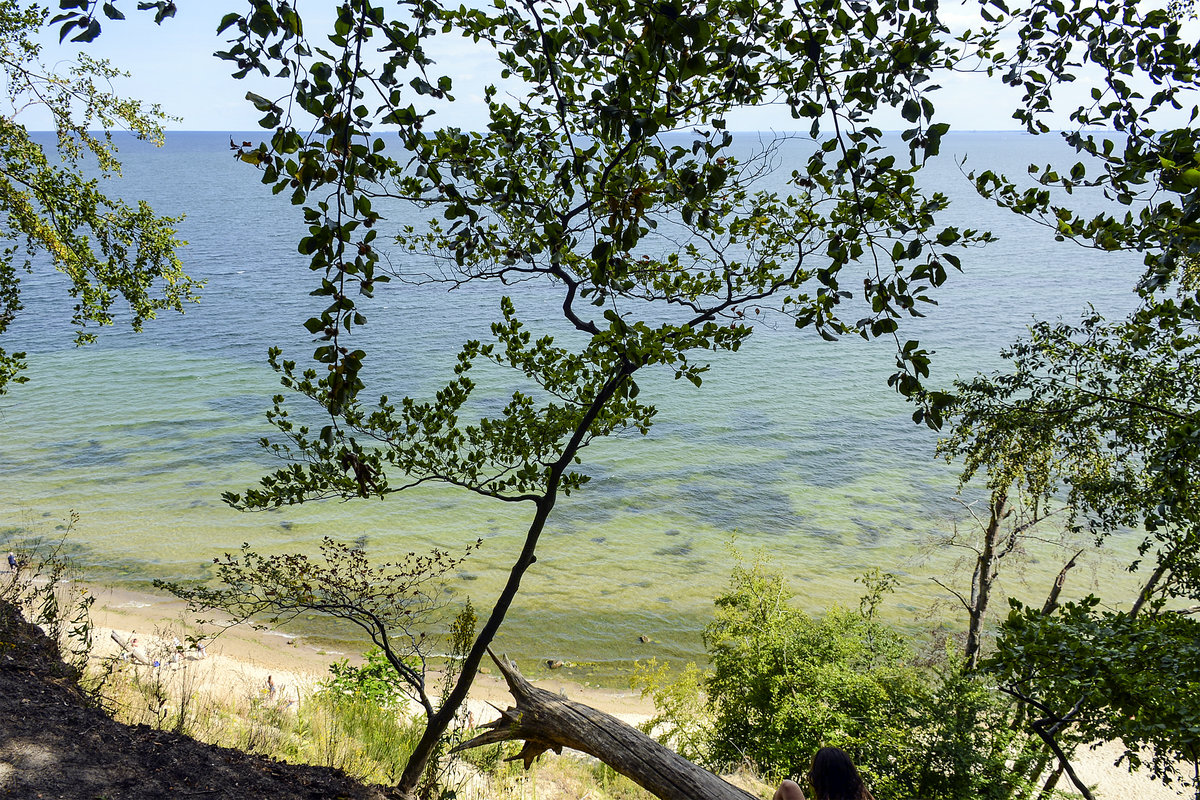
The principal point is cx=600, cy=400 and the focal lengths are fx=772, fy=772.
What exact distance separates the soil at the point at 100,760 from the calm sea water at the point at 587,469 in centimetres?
1076

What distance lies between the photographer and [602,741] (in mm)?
5848

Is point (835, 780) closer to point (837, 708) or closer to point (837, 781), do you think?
point (837, 781)

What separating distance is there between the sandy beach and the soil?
654 centimetres

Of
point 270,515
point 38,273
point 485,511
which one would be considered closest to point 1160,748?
point 485,511

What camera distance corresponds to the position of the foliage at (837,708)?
8242 mm

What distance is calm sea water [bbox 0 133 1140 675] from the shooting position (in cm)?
1811

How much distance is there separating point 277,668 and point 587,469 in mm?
11601

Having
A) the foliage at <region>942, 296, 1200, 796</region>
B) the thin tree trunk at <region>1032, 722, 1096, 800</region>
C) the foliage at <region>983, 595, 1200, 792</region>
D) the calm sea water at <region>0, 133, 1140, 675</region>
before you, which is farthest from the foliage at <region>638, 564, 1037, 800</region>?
the calm sea water at <region>0, 133, 1140, 675</region>

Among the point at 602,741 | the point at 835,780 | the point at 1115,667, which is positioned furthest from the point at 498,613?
the point at 1115,667

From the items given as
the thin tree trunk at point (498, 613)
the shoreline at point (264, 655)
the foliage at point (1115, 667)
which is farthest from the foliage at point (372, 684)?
the foliage at point (1115, 667)

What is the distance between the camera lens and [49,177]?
8547 mm

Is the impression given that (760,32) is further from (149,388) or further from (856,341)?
(856,341)

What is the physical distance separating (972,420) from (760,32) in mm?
Result: 8337

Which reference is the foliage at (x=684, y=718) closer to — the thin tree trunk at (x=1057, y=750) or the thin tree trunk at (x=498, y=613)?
the thin tree trunk at (x=498, y=613)
